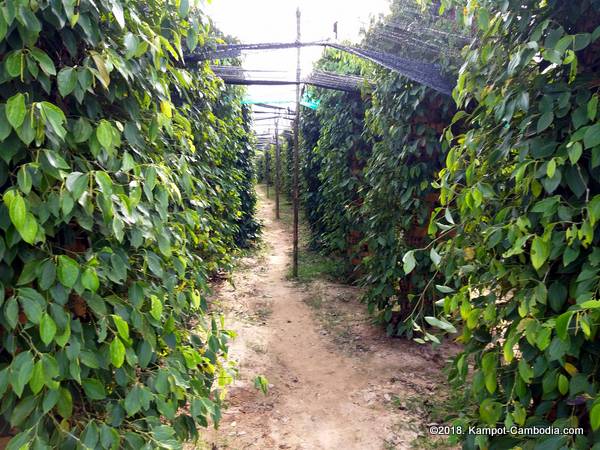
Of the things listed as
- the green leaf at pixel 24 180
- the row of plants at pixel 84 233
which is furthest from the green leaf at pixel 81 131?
the green leaf at pixel 24 180

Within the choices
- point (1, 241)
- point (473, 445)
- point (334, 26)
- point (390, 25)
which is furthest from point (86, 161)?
point (334, 26)

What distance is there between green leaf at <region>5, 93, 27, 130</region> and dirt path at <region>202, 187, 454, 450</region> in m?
2.04

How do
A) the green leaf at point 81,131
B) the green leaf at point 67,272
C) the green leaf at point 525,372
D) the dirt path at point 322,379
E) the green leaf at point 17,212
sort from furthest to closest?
the dirt path at point 322,379, the green leaf at point 525,372, the green leaf at point 81,131, the green leaf at point 67,272, the green leaf at point 17,212

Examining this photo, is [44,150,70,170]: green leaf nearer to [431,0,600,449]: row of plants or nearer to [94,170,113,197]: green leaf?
[94,170,113,197]: green leaf

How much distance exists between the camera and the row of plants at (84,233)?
110 centimetres

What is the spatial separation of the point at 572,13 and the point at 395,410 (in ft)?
7.80

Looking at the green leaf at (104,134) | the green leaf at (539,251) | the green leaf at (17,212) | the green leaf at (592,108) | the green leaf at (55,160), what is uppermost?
the green leaf at (592,108)

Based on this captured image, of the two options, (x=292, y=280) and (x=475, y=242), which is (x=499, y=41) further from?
(x=292, y=280)

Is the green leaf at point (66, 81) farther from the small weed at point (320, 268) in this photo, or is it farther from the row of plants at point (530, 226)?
the small weed at point (320, 268)

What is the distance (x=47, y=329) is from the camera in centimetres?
111

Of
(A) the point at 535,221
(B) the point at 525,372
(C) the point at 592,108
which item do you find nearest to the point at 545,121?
(C) the point at 592,108

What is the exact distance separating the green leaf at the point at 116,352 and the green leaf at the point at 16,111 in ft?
2.11

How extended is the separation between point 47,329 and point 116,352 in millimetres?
206

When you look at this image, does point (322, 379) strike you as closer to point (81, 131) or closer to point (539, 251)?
point (539, 251)
